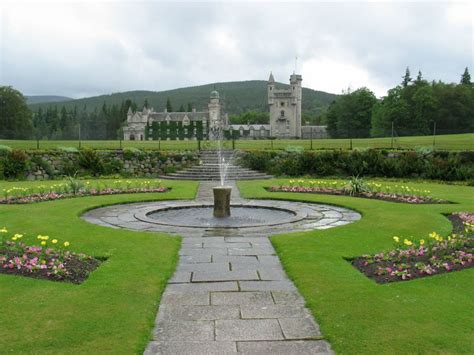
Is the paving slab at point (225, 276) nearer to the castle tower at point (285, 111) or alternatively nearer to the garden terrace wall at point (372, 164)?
the garden terrace wall at point (372, 164)

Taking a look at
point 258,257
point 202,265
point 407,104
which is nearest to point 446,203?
point 258,257

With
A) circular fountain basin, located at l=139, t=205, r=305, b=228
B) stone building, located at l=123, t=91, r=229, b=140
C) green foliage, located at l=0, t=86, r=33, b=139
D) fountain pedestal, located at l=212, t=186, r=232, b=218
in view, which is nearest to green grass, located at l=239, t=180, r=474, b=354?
circular fountain basin, located at l=139, t=205, r=305, b=228

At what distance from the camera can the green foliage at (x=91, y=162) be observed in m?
23.4

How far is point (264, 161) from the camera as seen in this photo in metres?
24.7

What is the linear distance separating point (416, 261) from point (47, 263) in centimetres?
537

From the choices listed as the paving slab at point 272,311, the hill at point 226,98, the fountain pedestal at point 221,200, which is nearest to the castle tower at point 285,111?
Answer: the hill at point 226,98

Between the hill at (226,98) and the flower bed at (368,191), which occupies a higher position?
the hill at (226,98)

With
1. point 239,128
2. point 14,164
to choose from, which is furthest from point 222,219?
point 239,128

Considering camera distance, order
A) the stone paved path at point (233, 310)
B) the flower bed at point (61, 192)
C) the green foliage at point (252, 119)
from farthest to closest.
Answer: the green foliage at point (252, 119), the flower bed at point (61, 192), the stone paved path at point (233, 310)

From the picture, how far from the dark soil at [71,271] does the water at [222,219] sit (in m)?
3.38

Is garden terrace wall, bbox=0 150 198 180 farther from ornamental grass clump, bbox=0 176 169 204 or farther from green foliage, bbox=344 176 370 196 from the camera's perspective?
green foliage, bbox=344 176 370 196

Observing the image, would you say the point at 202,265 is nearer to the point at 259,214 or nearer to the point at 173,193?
the point at 259,214

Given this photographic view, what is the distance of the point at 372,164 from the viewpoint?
22828mm

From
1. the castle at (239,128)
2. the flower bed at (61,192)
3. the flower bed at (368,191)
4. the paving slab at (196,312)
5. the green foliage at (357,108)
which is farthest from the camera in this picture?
the castle at (239,128)
